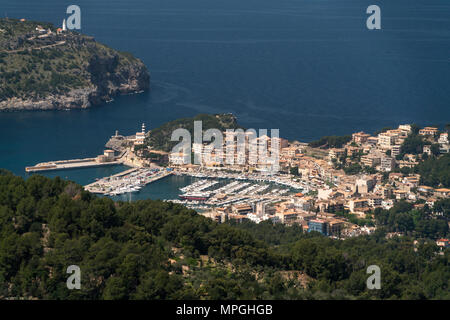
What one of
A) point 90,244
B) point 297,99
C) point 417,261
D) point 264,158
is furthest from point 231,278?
point 297,99

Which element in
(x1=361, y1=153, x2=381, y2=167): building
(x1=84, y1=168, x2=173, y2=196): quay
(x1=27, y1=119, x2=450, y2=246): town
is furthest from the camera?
(x1=361, y1=153, x2=381, y2=167): building

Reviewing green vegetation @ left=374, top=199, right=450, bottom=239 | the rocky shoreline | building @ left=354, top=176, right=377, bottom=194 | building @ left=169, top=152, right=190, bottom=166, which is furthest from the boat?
the rocky shoreline

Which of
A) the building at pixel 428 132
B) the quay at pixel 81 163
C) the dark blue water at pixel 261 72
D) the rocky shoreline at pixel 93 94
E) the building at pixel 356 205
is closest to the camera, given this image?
the building at pixel 356 205

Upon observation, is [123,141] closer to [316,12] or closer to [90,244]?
[90,244]

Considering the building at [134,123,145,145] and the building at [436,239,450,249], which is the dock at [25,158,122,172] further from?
the building at [436,239,450,249]

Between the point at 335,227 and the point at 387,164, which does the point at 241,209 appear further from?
the point at 387,164

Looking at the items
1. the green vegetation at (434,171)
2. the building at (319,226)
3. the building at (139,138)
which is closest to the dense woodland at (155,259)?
the building at (319,226)

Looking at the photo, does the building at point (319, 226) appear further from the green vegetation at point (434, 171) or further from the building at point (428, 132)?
the building at point (428, 132)
